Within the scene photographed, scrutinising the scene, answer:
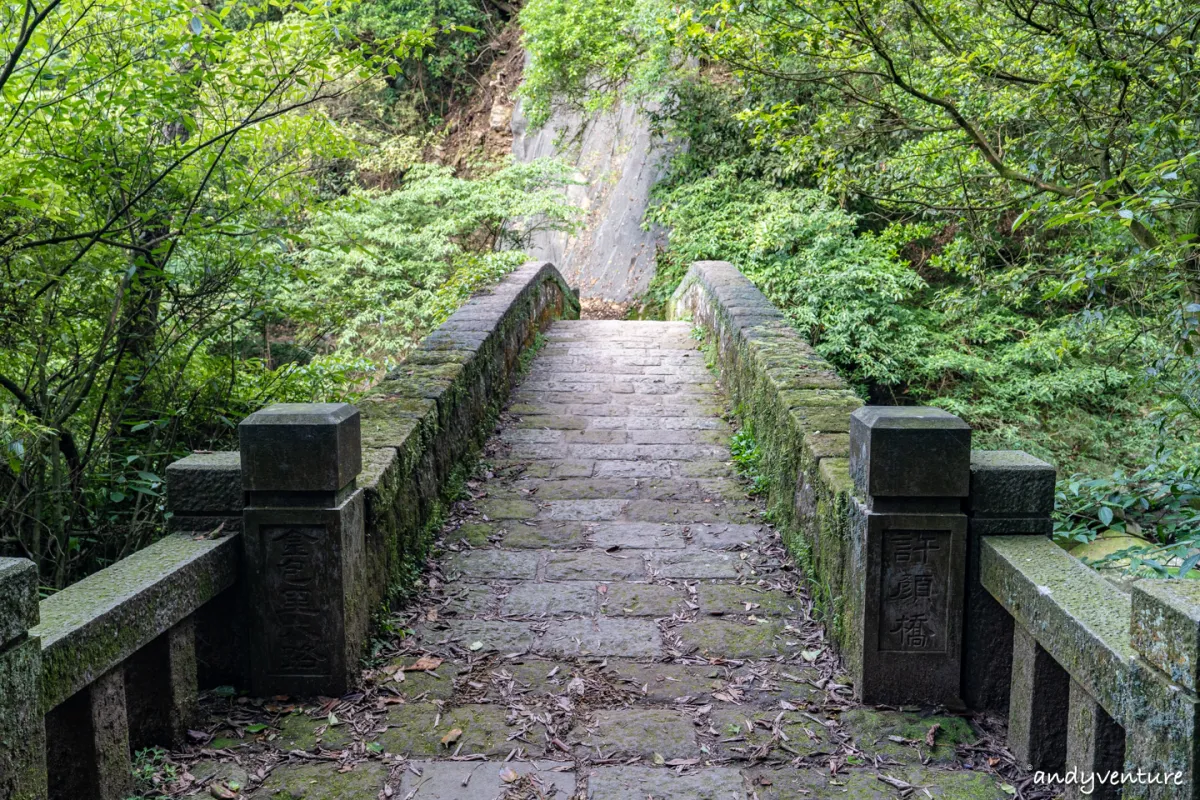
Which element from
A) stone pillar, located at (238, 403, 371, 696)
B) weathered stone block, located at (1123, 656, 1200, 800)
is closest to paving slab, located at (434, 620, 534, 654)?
stone pillar, located at (238, 403, 371, 696)

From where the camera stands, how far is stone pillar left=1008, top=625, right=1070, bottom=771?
8.30 ft

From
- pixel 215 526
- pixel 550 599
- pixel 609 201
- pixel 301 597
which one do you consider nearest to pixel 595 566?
pixel 550 599

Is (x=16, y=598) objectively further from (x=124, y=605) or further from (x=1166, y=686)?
(x=1166, y=686)

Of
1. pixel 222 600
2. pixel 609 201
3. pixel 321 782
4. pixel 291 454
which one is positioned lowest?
pixel 321 782

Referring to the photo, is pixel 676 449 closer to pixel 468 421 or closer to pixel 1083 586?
pixel 468 421

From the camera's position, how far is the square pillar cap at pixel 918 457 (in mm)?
2836

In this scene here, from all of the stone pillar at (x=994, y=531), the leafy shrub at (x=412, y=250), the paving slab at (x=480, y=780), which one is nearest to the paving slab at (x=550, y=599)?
the paving slab at (x=480, y=780)

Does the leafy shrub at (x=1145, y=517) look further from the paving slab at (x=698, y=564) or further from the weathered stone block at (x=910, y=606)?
the paving slab at (x=698, y=564)

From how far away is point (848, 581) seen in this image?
3.17 m

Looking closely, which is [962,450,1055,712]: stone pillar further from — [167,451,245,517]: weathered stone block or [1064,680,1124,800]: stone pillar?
[167,451,245,517]: weathered stone block

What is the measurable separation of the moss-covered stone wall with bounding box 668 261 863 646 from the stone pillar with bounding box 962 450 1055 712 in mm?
445

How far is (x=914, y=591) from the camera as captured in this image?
9.55ft

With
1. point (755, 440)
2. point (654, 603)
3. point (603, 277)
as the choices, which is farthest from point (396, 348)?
point (654, 603)

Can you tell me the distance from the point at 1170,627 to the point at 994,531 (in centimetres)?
115
